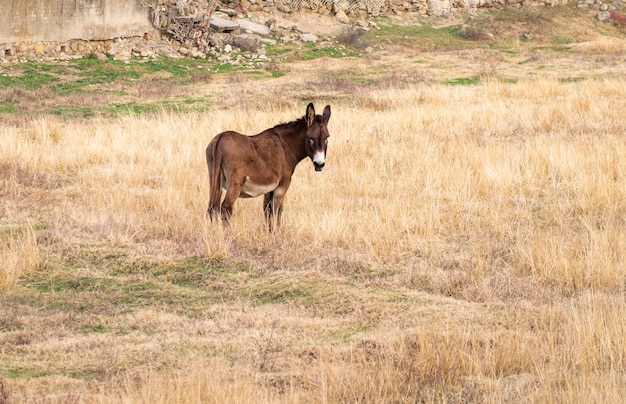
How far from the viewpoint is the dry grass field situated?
634cm

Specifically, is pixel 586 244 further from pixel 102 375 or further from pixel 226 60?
pixel 226 60

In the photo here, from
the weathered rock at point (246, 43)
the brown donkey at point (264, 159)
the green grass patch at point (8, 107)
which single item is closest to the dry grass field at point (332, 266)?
the brown donkey at point (264, 159)

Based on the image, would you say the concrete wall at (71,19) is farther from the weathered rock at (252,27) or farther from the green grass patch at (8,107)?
the green grass patch at (8,107)

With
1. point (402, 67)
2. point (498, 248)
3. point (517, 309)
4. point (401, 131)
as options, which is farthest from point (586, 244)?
point (402, 67)

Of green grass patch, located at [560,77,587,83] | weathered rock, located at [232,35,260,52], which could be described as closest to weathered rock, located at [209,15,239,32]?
weathered rock, located at [232,35,260,52]

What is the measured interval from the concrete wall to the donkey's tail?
16376 millimetres

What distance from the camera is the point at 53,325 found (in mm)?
7512

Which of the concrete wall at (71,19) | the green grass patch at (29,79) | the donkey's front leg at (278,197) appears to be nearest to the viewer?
the donkey's front leg at (278,197)

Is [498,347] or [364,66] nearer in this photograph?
[498,347]

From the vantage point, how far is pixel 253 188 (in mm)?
10000

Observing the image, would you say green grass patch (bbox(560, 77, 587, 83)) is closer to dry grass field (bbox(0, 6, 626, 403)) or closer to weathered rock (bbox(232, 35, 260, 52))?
dry grass field (bbox(0, 6, 626, 403))

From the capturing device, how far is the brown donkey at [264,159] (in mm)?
9758

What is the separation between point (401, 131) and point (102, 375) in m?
11.0

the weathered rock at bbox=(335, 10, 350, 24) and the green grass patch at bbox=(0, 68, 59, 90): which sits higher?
the weathered rock at bbox=(335, 10, 350, 24)
